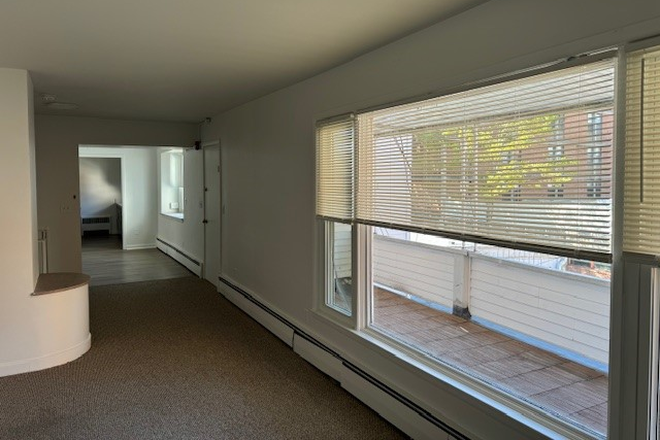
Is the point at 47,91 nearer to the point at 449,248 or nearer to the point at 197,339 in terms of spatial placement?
the point at 197,339

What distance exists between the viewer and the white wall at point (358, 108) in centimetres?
193

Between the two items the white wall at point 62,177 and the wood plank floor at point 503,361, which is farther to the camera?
the white wall at point 62,177

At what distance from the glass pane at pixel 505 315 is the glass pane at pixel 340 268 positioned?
228mm

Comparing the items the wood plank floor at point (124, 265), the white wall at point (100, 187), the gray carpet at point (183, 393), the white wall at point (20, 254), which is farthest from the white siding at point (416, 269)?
the white wall at point (100, 187)

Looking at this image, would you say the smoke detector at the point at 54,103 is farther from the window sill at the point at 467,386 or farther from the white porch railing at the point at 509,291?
the window sill at the point at 467,386

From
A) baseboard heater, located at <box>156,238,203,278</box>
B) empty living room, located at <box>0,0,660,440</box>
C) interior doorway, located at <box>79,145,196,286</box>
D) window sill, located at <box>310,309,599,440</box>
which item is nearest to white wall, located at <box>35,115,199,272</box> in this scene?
empty living room, located at <box>0,0,660,440</box>

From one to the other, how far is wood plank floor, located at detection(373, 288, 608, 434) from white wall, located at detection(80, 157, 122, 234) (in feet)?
32.6

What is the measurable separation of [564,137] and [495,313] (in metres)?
3.01

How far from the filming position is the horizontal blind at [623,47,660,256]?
A: 1.62 meters

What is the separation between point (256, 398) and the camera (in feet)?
11.1

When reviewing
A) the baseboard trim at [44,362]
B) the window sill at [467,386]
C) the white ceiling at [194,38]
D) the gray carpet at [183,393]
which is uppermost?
the white ceiling at [194,38]

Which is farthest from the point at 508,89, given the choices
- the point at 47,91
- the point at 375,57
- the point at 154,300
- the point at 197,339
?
the point at 154,300

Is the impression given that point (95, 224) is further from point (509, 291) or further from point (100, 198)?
point (509, 291)

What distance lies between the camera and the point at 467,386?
2.52 metres
